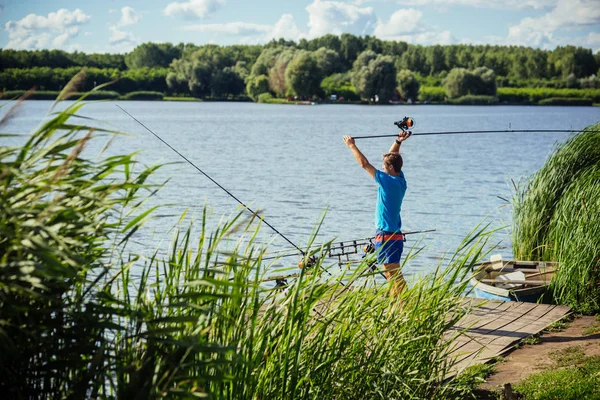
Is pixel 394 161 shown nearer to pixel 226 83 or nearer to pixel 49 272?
pixel 49 272

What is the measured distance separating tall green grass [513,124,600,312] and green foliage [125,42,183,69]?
11141cm

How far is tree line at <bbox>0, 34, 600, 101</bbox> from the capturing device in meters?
96.1

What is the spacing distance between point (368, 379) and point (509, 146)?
49.5m

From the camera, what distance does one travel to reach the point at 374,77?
99.3 meters

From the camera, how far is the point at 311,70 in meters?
99.2

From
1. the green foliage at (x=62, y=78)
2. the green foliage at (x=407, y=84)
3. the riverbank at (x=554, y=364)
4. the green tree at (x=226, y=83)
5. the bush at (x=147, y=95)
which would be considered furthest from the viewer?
the bush at (x=147, y=95)

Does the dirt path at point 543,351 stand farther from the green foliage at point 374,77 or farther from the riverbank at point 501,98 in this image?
the riverbank at point 501,98

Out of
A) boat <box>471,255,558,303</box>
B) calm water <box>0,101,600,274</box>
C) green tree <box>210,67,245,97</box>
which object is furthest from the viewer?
green tree <box>210,67,245,97</box>

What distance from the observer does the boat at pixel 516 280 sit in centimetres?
893

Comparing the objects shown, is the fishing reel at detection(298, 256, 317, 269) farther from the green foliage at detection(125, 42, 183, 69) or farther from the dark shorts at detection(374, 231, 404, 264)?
the green foliage at detection(125, 42, 183, 69)

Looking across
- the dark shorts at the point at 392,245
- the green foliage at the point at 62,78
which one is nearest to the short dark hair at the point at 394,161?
the dark shorts at the point at 392,245

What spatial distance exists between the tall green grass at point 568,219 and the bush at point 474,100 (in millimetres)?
104881

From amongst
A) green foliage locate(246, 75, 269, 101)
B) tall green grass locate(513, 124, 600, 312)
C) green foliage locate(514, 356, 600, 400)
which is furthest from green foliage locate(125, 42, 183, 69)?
green foliage locate(514, 356, 600, 400)

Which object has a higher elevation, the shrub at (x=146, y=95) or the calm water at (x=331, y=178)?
the shrub at (x=146, y=95)
